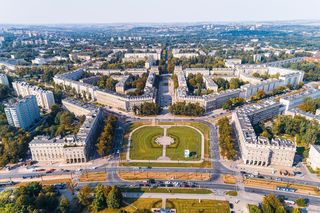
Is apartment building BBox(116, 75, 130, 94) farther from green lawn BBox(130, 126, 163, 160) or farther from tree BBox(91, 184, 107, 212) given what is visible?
tree BBox(91, 184, 107, 212)

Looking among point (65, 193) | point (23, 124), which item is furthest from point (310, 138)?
point (23, 124)

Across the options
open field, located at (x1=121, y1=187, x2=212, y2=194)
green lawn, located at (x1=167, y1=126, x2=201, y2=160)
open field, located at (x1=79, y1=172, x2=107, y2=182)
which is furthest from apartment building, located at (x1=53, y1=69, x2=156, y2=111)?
open field, located at (x1=121, y1=187, x2=212, y2=194)

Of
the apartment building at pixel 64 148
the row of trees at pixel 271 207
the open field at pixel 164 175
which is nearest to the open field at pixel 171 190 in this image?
the open field at pixel 164 175

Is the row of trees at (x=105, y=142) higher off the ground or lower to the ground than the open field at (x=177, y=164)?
higher

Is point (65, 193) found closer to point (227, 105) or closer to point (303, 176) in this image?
point (303, 176)

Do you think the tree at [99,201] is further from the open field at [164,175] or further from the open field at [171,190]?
the open field at [164,175]
